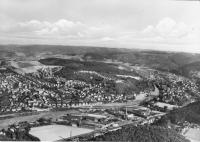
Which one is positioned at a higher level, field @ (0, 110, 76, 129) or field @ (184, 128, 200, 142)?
field @ (0, 110, 76, 129)

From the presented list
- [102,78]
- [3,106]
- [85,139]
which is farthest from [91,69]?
[3,106]

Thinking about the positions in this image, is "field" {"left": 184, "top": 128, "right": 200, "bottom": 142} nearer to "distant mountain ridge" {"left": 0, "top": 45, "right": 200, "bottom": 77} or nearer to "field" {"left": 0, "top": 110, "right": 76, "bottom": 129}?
"distant mountain ridge" {"left": 0, "top": 45, "right": 200, "bottom": 77}

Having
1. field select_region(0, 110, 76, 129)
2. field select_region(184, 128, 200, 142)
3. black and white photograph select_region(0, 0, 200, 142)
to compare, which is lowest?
field select_region(184, 128, 200, 142)

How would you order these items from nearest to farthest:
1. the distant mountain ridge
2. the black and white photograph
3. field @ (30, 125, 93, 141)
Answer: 1. field @ (30, 125, 93, 141)
2. the black and white photograph
3. the distant mountain ridge

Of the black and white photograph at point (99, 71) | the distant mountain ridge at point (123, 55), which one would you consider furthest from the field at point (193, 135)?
the distant mountain ridge at point (123, 55)

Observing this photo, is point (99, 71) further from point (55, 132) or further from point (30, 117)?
point (30, 117)

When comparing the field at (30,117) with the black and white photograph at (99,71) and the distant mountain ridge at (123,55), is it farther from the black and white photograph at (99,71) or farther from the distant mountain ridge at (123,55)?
the distant mountain ridge at (123,55)

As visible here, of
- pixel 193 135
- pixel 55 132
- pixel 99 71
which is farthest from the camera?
pixel 99 71

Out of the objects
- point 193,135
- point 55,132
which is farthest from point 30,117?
point 193,135

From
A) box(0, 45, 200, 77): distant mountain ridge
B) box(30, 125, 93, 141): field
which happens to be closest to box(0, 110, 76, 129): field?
box(30, 125, 93, 141): field

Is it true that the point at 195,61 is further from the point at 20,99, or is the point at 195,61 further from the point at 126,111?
the point at 20,99
